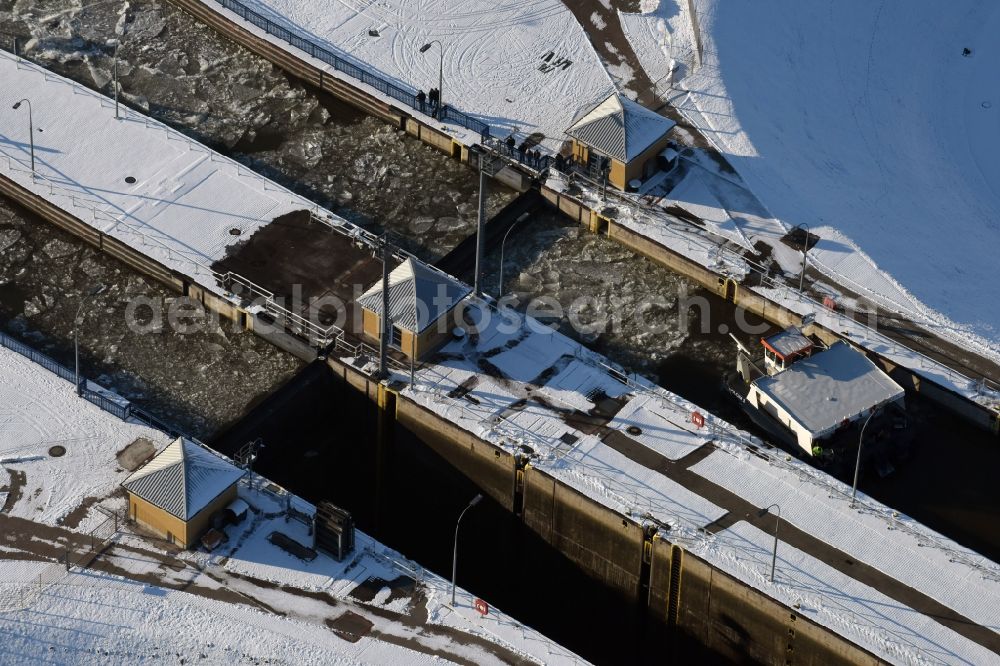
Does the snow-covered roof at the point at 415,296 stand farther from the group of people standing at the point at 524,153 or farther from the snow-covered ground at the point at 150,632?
the snow-covered ground at the point at 150,632

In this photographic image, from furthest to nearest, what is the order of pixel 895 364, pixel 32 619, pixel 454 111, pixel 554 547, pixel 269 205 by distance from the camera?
1. pixel 454 111
2. pixel 269 205
3. pixel 895 364
4. pixel 554 547
5. pixel 32 619

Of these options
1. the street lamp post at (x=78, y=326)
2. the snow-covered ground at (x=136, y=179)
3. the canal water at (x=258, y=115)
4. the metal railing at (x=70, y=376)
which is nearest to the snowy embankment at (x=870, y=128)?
the canal water at (x=258, y=115)

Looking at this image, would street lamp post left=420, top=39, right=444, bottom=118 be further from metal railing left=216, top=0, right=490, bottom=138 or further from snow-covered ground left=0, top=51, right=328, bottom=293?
snow-covered ground left=0, top=51, right=328, bottom=293

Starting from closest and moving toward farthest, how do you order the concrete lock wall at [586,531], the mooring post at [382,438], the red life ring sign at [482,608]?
the red life ring sign at [482,608] < the concrete lock wall at [586,531] < the mooring post at [382,438]

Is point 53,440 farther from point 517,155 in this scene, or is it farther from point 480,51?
point 480,51

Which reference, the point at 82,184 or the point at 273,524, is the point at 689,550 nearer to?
the point at 273,524

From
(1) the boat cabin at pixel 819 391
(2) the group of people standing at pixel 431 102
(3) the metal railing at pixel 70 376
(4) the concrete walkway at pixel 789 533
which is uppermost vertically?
(2) the group of people standing at pixel 431 102

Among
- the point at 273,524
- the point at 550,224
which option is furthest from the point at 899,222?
the point at 273,524
